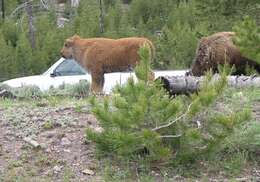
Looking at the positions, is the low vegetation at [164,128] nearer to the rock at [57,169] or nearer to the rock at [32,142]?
the rock at [57,169]

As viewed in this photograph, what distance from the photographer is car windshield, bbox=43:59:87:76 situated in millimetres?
14273

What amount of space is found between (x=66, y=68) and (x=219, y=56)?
4567mm

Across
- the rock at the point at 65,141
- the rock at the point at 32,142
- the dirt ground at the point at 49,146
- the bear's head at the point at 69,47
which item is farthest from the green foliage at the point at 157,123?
the bear's head at the point at 69,47

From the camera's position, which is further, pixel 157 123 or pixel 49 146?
pixel 49 146

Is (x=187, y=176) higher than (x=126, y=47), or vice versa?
(x=126, y=47)

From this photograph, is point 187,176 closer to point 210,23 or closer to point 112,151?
point 112,151

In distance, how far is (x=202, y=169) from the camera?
604 centimetres

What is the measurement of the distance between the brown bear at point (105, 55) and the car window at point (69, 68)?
3.83ft

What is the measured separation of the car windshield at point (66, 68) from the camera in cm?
1427

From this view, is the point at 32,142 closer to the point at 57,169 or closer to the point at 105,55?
the point at 57,169

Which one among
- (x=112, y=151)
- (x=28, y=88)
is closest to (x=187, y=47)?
(x=28, y=88)

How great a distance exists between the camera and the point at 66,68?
47.8 ft

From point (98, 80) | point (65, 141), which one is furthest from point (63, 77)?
point (65, 141)

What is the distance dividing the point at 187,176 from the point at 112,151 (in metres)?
0.76
